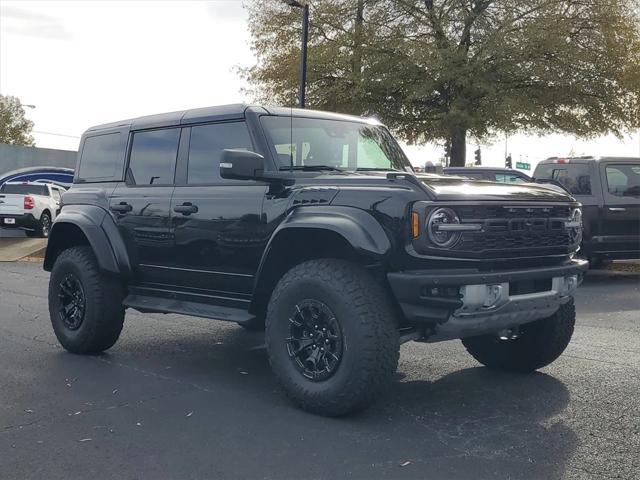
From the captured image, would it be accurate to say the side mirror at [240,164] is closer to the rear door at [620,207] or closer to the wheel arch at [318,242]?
the wheel arch at [318,242]

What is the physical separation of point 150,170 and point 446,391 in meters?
2.92

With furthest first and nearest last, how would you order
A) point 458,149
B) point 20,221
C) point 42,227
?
point 458,149
point 42,227
point 20,221

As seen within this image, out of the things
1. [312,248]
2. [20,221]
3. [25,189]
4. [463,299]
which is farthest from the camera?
[25,189]

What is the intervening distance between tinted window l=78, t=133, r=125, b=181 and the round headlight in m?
3.18

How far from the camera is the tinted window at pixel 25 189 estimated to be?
22.8 metres

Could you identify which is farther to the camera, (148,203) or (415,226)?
(148,203)

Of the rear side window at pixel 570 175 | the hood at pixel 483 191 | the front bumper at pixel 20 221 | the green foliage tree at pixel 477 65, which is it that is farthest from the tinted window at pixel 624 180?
the front bumper at pixel 20 221

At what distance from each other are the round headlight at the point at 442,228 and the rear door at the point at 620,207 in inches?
320

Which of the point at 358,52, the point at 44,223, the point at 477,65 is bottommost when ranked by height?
the point at 44,223

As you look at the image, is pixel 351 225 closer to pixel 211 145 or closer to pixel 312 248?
pixel 312 248

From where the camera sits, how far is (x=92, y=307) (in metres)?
6.38

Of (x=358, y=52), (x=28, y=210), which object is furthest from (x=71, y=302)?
(x=358, y=52)

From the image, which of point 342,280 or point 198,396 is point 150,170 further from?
point 342,280

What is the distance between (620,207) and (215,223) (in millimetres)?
8279
